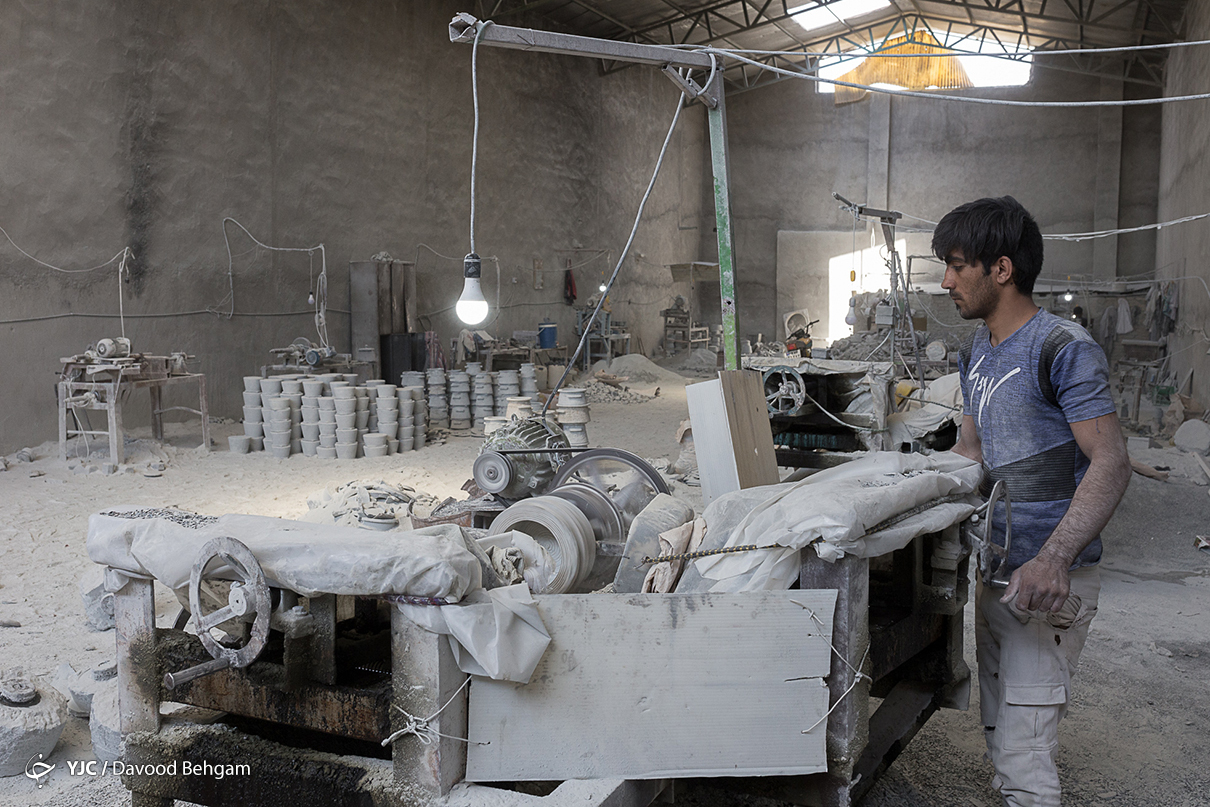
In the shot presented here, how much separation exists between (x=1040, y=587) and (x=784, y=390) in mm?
3445

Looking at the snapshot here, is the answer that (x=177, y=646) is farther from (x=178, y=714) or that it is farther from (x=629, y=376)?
(x=629, y=376)

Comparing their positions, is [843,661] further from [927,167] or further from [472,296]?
[927,167]

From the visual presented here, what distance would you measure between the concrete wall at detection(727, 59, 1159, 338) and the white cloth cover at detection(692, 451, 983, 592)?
19786mm

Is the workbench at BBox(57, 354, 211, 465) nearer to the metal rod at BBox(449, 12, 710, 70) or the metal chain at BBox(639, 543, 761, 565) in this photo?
the metal rod at BBox(449, 12, 710, 70)

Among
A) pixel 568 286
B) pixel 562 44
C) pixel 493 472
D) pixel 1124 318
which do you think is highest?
pixel 562 44

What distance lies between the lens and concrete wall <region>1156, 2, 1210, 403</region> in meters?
11.1

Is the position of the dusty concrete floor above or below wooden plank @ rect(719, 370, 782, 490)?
below

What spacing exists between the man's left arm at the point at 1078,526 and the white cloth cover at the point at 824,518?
→ 276mm

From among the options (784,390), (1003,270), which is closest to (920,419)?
(784,390)

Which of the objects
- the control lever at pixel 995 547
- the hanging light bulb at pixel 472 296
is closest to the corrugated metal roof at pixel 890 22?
the hanging light bulb at pixel 472 296

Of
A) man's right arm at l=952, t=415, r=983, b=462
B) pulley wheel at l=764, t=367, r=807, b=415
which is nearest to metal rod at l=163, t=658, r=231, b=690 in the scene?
man's right arm at l=952, t=415, r=983, b=462

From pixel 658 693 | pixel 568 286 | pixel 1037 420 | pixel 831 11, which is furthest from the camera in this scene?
pixel 831 11

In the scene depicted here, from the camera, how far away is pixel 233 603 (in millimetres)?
1860

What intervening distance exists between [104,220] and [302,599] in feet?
29.9
